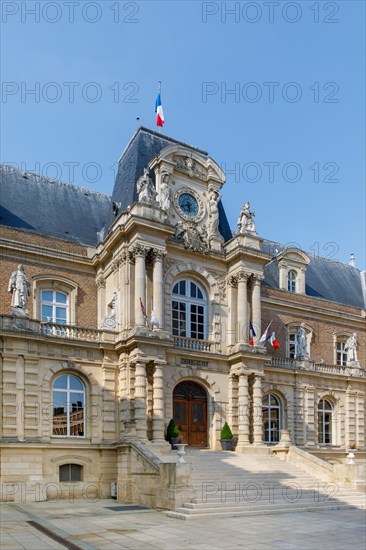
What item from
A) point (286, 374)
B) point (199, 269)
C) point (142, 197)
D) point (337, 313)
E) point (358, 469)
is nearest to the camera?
point (358, 469)

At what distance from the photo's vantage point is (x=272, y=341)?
28.3 meters

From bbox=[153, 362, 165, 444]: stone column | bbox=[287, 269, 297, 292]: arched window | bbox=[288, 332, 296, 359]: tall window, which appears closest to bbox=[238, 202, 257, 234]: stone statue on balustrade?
bbox=[287, 269, 297, 292]: arched window

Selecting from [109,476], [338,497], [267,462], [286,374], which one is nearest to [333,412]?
[286,374]

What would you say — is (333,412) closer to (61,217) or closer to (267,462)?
(267,462)

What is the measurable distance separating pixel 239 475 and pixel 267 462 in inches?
107

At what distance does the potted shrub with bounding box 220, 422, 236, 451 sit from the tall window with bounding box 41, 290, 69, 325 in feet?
28.6

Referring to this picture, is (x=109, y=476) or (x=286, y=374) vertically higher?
(x=286, y=374)

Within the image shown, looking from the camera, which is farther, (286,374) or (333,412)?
(333,412)

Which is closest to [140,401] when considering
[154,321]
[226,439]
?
[154,321]

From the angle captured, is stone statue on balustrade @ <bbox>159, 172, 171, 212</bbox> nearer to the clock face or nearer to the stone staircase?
the clock face

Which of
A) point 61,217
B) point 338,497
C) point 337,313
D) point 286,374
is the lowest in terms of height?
point 338,497

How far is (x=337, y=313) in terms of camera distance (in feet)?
114

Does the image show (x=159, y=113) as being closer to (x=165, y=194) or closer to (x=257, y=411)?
(x=165, y=194)

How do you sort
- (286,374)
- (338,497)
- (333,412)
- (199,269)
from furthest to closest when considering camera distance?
1. (333,412)
2. (286,374)
3. (199,269)
4. (338,497)
